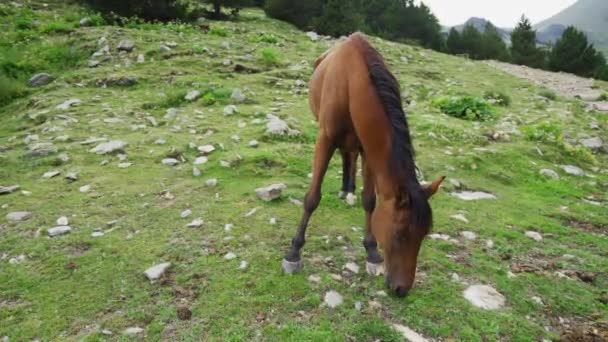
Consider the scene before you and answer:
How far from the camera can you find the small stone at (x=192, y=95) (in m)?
9.58

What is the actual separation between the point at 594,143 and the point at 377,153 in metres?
7.63

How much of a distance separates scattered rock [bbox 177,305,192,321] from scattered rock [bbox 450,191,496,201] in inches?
165

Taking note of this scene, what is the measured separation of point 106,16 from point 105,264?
13.6 metres

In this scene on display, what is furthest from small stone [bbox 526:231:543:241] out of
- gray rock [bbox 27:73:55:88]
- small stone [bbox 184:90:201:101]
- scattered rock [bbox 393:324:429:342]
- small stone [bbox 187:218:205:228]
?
gray rock [bbox 27:73:55:88]

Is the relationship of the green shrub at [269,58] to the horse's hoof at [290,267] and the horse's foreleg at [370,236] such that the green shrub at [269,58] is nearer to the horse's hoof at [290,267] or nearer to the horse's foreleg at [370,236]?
the horse's foreleg at [370,236]

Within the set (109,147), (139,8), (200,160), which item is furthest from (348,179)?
(139,8)

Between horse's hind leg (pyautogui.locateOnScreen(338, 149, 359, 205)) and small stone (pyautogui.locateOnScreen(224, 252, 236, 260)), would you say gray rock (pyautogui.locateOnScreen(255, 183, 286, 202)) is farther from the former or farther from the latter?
small stone (pyautogui.locateOnScreen(224, 252, 236, 260))

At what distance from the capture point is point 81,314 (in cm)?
363

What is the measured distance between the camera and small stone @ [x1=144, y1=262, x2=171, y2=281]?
4.08 m

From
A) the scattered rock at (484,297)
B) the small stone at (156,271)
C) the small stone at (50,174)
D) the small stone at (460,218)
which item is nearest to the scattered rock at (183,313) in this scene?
the small stone at (156,271)

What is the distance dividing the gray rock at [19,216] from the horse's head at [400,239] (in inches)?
164

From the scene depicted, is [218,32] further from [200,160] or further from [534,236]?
[534,236]

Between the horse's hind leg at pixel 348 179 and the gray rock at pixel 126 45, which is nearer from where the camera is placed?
the horse's hind leg at pixel 348 179

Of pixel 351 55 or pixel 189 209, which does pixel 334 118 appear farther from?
pixel 189 209
